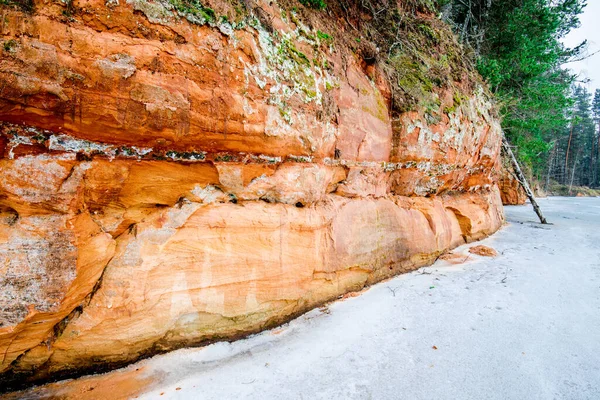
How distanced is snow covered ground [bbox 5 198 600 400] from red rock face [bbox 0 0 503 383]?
10.8 inches

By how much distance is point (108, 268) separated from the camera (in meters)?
2.21

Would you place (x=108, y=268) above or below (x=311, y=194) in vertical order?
below

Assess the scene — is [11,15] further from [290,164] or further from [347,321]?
[347,321]

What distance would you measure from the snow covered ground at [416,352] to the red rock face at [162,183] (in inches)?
10.8

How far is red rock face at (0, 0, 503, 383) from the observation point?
1.90 metres

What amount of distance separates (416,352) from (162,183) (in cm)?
267

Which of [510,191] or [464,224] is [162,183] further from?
[510,191]

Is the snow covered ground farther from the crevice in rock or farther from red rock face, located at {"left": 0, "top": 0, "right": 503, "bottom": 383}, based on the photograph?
the crevice in rock

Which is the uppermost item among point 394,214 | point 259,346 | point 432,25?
point 432,25

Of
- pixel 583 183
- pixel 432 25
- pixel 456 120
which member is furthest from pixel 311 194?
pixel 583 183

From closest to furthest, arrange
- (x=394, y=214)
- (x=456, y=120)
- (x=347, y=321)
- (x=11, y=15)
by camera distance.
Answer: (x=11, y=15) → (x=347, y=321) → (x=394, y=214) → (x=456, y=120)

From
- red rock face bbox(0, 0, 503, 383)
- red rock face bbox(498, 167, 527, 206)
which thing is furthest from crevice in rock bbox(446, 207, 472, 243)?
red rock face bbox(498, 167, 527, 206)

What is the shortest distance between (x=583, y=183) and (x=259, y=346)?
157 ft

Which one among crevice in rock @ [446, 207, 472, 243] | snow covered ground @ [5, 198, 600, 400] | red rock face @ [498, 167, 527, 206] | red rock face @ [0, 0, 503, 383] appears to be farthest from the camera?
red rock face @ [498, 167, 527, 206]
